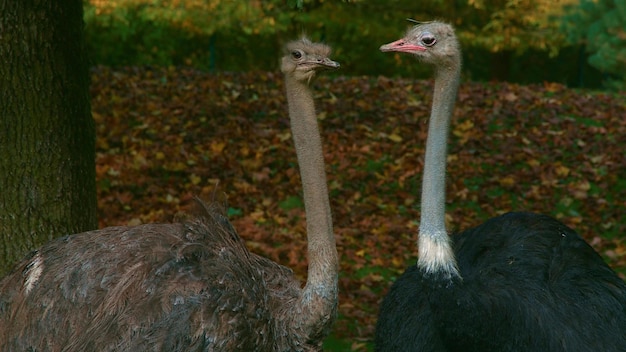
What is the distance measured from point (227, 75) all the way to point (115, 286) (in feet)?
32.2

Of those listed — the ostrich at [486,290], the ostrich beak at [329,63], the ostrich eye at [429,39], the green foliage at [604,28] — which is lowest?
the ostrich at [486,290]

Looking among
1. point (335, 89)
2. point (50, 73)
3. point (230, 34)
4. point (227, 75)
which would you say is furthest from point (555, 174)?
point (230, 34)

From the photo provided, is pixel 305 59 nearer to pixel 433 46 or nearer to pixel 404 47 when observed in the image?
pixel 404 47

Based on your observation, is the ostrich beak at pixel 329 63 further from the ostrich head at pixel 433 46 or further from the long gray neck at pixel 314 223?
the ostrich head at pixel 433 46

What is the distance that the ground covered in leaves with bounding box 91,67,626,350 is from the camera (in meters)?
8.32

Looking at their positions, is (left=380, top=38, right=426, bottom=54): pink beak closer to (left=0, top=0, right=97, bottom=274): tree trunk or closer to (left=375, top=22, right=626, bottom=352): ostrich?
(left=375, top=22, right=626, bottom=352): ostrich

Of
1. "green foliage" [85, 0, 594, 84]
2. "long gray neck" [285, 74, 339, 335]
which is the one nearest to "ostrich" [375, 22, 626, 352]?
"long gray neck" [285, 74, 339, 335]

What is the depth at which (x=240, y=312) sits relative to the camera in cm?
381

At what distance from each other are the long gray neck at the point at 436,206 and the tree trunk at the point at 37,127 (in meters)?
2.14

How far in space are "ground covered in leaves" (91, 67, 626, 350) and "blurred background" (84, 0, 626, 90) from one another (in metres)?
2.23

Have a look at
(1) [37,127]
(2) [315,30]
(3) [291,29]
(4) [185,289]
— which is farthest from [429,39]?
(2) [315,30]

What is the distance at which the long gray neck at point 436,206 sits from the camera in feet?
13.4

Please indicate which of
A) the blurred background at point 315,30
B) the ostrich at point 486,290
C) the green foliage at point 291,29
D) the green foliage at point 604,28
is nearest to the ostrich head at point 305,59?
the ostrich at point 486,290

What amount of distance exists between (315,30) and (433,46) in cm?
1348
